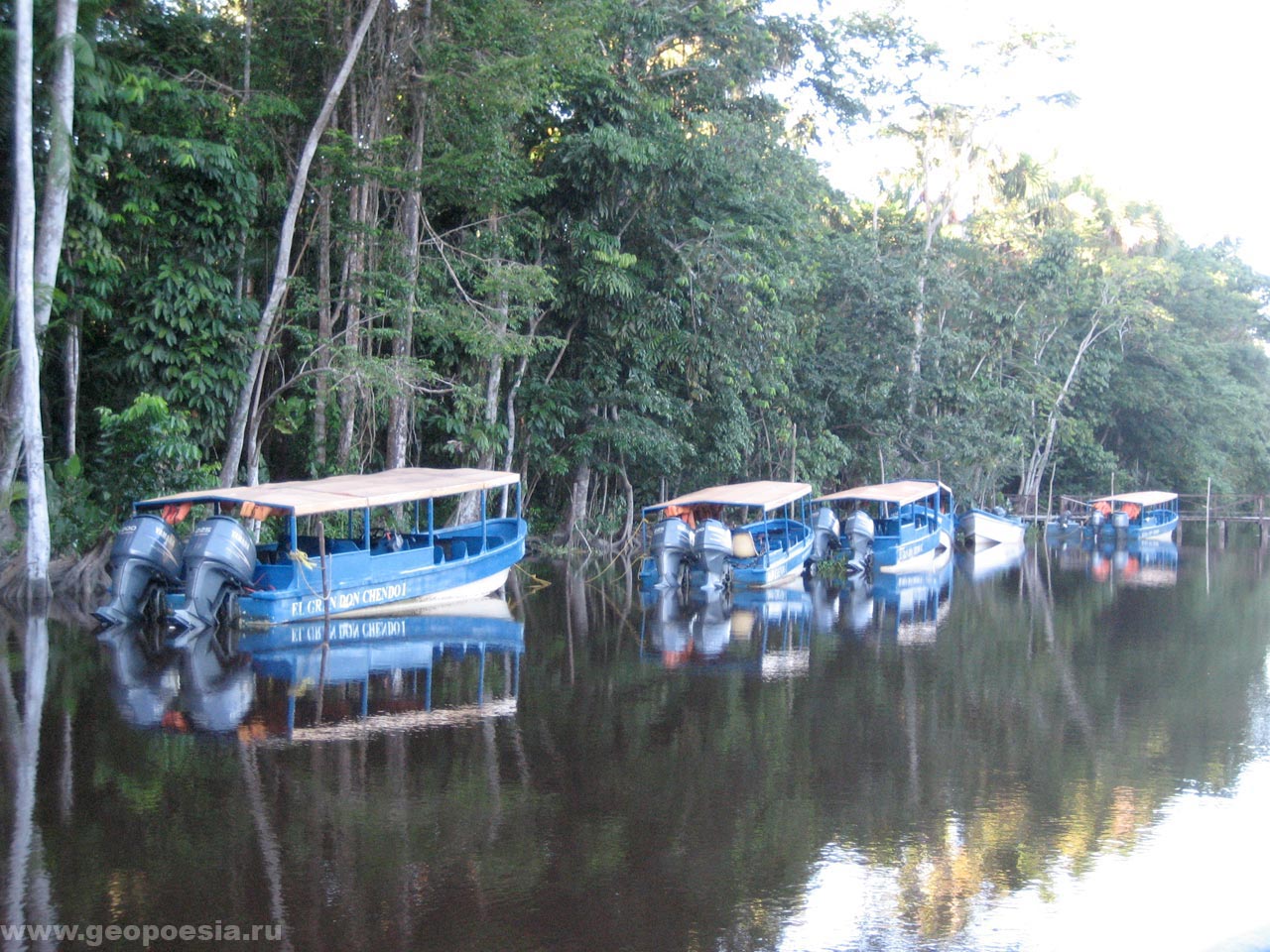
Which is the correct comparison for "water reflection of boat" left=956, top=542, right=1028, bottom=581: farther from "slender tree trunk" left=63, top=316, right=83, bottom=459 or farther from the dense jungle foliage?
"slender tree trunk" left=63, top=316, right=83, bottom=459

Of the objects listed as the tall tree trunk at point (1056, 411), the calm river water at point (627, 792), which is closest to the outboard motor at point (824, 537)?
the calm river water at point (627, 792)

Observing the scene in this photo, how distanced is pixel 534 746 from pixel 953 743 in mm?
3186

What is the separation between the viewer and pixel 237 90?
1839cm

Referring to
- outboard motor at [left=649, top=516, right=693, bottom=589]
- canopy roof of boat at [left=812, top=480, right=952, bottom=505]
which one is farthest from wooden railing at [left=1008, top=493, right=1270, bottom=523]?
outboard motor at [left=649, top=516, right=693, bottom=589]

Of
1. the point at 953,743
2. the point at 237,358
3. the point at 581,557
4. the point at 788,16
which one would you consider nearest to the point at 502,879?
the point at 953,743

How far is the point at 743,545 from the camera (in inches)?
811

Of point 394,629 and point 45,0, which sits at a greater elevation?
point 45,0

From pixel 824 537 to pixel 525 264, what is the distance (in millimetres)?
8176

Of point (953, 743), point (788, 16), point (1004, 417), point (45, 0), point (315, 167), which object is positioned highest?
point (788, 16)

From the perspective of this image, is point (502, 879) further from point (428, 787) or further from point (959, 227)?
point (959, 227)

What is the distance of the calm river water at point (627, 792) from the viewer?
549 centimetres

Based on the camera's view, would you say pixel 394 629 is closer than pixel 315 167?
Yes

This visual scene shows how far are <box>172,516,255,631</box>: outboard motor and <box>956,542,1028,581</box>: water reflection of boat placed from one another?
602 inches

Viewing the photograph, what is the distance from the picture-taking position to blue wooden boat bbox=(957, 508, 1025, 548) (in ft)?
110
